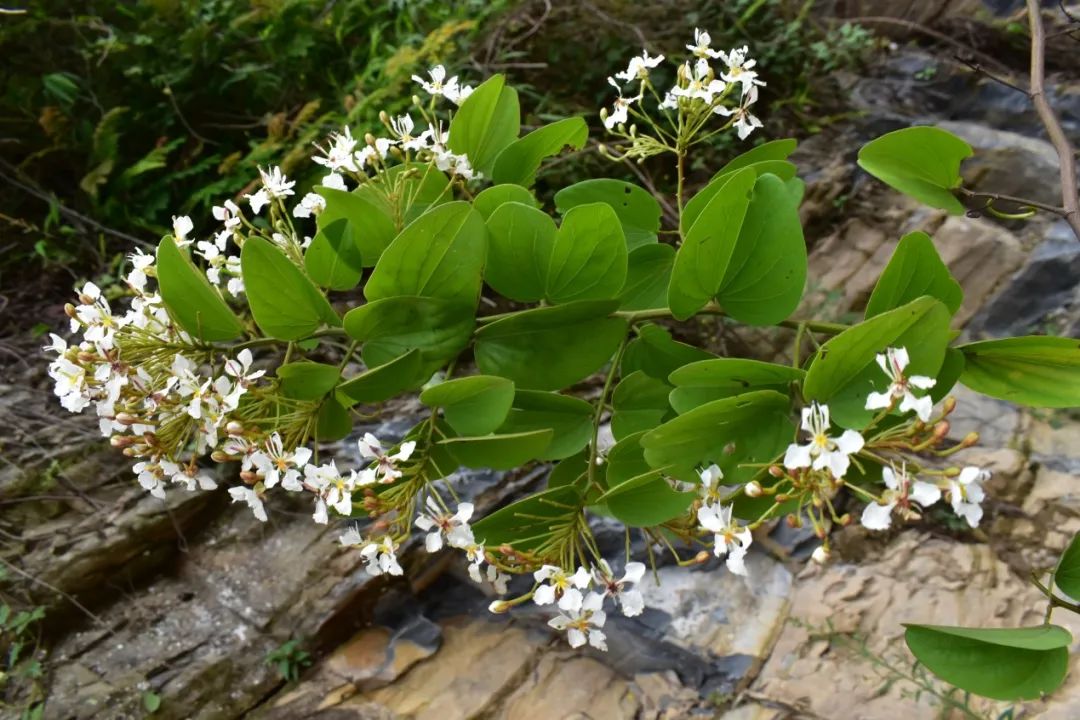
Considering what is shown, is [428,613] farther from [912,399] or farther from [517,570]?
[912,399]

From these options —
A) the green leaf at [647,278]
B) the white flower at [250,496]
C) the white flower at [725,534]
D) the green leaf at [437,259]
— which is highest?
the green leaf at [437,259]

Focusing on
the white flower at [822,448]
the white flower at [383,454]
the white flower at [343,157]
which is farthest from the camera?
the white flower at [343,157]

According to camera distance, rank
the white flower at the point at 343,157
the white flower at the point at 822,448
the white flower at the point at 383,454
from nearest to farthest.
Result: the white flower at the point at 822,448 < the white flower at the point at 383,454 < the white flower at the point at 343,157

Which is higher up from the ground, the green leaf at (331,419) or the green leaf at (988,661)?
the green leaf at (331,419)

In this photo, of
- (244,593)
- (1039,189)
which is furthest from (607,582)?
(1039,189)

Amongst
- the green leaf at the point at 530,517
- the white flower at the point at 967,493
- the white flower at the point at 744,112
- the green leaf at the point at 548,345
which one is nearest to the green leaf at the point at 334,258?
the green leaf at the point at 548,345

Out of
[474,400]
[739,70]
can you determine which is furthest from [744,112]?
[474,400]

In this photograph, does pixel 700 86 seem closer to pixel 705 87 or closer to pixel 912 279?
pixel 705 87

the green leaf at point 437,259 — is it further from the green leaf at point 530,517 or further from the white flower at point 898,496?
the white flower at point 898,496

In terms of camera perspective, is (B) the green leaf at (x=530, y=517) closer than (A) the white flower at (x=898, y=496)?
No
